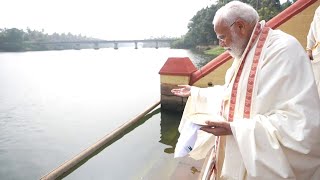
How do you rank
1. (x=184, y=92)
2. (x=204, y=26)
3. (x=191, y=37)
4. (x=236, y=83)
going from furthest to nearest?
(x=191, y=37)
(x=204, y=26)
(x=184, y=92)
(x=236, y=83)

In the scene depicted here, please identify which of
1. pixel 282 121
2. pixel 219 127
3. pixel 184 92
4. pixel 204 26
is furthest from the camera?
pixel 204 26

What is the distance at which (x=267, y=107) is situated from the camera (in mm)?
1677

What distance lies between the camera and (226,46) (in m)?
1.88

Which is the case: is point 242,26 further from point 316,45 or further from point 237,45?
point 316,45

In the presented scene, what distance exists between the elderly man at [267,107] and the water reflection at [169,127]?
200 inches

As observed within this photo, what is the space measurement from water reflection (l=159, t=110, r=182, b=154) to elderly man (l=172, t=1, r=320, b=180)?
5080mm

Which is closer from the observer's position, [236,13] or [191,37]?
[236,13]

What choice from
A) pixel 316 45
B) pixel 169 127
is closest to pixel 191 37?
pixel 169 127

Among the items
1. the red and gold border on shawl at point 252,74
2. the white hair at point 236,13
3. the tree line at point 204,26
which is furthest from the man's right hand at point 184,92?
the tree line at point 204,26

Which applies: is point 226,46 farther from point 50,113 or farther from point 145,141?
point 50,113

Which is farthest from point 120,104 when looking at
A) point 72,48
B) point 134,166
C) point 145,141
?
point 72,48

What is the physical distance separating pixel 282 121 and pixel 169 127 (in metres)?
6.61

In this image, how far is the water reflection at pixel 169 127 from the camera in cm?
722

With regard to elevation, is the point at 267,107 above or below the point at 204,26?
below
